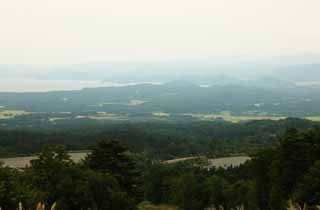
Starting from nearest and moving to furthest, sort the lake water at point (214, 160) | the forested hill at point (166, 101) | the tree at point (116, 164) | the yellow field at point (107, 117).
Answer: the tree at point (116, 164) < the lake water at point (214, 160) < the yellow field at point (107, 117) < the forested hill at point (166, 101)

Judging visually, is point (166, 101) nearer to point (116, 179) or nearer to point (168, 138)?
point (168, 138)

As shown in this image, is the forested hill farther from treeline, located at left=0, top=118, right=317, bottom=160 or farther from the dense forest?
the dense forest

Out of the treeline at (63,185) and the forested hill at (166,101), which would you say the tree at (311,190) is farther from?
the forested hill at (166,101)

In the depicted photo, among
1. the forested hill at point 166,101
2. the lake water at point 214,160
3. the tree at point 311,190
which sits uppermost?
the forested hill at point 166,101

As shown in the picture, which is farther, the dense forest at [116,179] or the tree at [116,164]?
the tree at [116,164]

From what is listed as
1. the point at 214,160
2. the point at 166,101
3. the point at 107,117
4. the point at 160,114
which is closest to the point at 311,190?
the point at 214,160

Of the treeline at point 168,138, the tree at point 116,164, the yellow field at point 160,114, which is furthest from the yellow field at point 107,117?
the tree at point 116,164

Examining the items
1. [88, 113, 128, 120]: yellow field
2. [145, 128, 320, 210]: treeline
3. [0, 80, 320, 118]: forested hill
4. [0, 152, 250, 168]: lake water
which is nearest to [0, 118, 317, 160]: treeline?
[0, 152, 250, 168]: lake water

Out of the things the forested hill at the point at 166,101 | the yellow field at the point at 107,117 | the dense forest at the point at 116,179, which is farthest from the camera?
the forested hill at the point at 166,101
